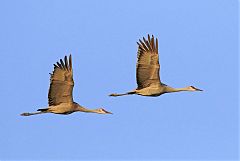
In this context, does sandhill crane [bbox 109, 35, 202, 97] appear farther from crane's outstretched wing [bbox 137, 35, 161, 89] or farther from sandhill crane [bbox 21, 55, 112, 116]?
sandhill crane [bbox 21, 55, 112, 116]

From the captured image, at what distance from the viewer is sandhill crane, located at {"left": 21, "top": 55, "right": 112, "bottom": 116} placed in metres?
56.9

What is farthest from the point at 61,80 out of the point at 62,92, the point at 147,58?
the point at 147,58

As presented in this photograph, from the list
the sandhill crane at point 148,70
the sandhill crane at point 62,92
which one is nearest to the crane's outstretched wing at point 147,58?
the sandhill crane at point 148,70

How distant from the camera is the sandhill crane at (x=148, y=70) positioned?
58875 mm

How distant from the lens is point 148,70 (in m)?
59.0

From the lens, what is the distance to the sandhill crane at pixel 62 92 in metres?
56.9

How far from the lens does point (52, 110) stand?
5809cm

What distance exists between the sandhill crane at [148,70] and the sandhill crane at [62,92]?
11.1ft

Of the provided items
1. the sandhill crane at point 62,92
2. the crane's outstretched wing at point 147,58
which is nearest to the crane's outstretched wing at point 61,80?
the sandhill crane at point 62,92

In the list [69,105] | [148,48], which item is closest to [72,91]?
[69,105]

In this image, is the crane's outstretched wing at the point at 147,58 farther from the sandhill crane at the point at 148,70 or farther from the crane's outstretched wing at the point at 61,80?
the crane's outstretched wing at the point at 61,80

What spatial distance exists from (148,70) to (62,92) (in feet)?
15.5

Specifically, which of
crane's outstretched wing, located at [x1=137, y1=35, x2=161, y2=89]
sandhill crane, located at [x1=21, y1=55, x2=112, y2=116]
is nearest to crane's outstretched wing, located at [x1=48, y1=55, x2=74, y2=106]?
sandhill crane, located at [x1=21, y1=55, x2=112, y2=116]

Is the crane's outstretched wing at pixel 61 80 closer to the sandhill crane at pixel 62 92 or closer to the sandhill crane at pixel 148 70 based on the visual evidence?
the sandhill crane at pixel 62 92
